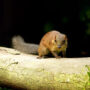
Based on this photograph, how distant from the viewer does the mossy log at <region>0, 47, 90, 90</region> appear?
346 cm

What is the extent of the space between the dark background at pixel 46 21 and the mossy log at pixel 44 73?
119 inches

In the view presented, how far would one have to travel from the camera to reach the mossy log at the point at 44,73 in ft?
11.3

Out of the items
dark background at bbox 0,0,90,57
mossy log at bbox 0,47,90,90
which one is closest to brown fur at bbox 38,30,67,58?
mossy log at bbox 0,47,90,90

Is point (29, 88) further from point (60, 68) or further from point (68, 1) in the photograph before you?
point (68, 1)

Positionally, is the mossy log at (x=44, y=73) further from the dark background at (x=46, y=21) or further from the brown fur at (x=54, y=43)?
the dark background at (x=46, y=21)

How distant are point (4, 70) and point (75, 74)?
1.25 metres

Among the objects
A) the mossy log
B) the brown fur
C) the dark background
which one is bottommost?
the mossy log

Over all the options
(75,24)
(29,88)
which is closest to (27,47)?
(75,24)

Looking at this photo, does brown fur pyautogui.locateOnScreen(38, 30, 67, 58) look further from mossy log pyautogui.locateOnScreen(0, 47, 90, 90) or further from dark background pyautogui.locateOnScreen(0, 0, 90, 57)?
dark background pyautogui.locateOnScreen(0, 0, 90, 57)

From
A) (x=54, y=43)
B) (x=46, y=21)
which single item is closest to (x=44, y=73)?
(x=54, y=43)

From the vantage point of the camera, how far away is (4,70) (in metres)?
3.93

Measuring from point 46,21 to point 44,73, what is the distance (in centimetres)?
390

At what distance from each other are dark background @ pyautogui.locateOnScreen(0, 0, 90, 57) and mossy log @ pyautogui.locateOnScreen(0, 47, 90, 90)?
3022 millimetres

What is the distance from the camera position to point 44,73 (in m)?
3.68
